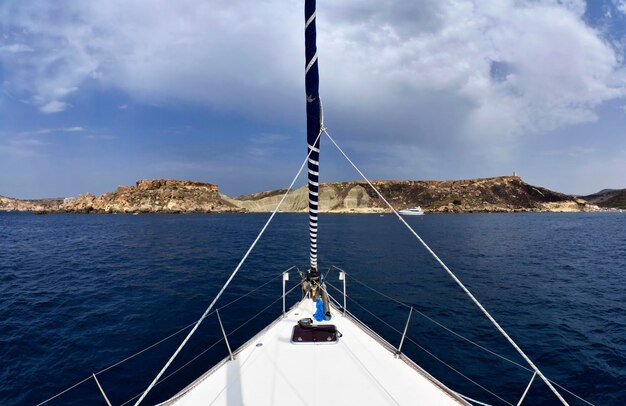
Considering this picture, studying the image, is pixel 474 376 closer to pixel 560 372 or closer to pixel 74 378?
pixel 560 372

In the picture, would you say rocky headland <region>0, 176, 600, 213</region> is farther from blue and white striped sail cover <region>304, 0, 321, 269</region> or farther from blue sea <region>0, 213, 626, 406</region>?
blue and white striped sail cover <region>304, 0, 321, 269</region>

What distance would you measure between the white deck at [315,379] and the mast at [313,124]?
248 cm

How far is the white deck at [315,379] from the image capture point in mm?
6465

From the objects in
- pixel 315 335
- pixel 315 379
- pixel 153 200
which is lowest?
pixel 315 379

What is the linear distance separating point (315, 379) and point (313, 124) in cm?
961

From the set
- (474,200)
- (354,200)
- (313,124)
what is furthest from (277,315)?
(474,200)

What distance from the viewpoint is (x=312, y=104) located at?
12.4 meters

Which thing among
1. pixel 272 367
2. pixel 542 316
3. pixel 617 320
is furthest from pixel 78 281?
pixel 617 320

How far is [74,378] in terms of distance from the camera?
1153 centimetres

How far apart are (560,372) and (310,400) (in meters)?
12.6

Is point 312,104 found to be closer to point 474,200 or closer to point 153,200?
point 153,200

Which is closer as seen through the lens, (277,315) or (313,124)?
(313,124)

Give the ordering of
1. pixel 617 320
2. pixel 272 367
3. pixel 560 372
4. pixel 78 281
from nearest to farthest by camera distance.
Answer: pixel 272 367, pixel 560 372, pixel 617 320, pixel 78 281

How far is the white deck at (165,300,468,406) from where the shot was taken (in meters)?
6.46
